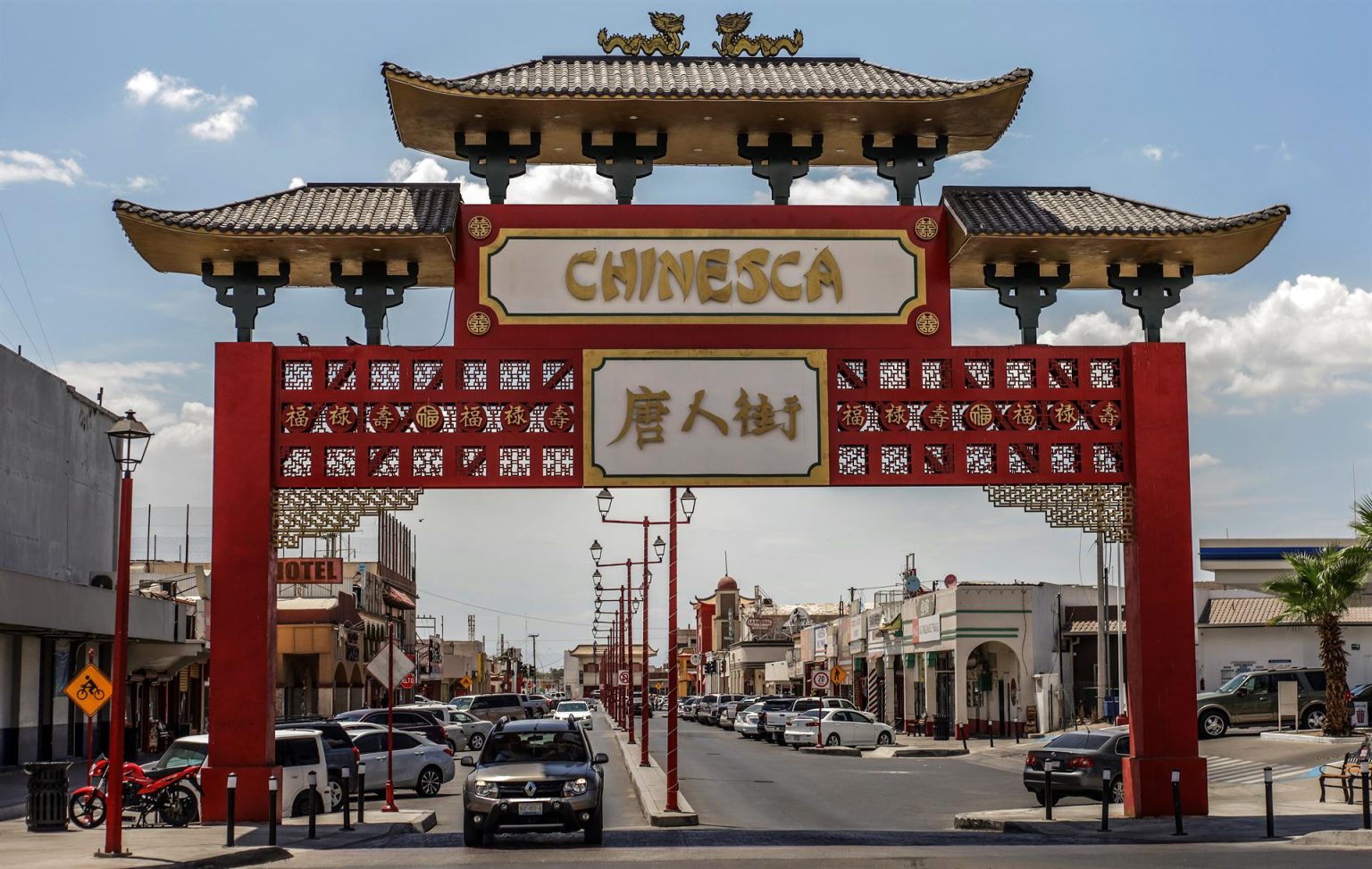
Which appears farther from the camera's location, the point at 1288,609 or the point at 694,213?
the point at 1288,609

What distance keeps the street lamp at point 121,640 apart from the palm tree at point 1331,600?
30734mm

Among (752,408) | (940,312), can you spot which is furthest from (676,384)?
(940,312)

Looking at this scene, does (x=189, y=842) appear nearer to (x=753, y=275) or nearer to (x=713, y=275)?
(x=713, y=275)

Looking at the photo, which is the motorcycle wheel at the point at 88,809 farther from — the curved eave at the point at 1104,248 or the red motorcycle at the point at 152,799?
the curved eave at the point at 1104,248

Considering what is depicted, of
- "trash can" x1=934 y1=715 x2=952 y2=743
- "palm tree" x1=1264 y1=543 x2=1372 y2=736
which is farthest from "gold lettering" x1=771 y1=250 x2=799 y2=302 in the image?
"trash can" x1=934 y1=715 x2=952 y2=743

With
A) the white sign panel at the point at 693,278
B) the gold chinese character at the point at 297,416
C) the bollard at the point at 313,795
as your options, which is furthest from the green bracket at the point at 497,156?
the bollard at the point at 313,795

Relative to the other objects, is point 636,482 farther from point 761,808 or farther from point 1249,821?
point 1249,821

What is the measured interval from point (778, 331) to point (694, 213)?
2364 mm

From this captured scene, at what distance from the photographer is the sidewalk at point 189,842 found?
761 inches

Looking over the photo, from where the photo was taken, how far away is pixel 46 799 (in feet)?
81.5

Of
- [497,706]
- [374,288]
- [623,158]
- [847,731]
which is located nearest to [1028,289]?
[623,158]

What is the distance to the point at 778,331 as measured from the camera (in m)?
24.6

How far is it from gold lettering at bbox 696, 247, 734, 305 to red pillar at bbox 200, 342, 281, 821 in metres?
6.81

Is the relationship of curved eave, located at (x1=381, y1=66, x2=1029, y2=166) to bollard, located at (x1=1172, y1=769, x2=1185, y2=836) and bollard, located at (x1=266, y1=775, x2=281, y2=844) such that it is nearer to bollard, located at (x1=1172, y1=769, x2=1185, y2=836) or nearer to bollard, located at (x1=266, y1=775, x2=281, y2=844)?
bollard, located at (x1=266, y1=775, x2=281, y2=844)
